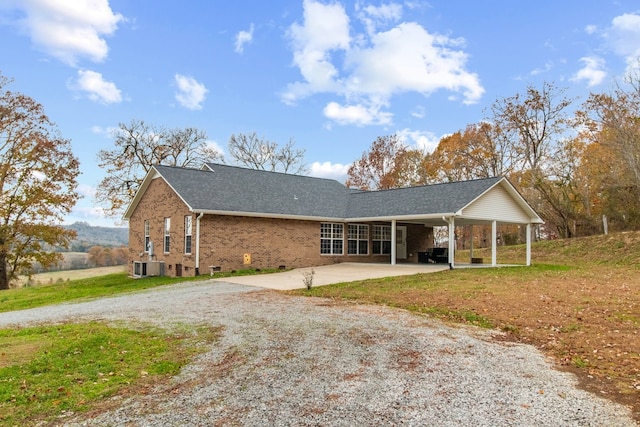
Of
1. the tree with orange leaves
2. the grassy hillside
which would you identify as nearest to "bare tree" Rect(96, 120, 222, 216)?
the tree with orange leaves

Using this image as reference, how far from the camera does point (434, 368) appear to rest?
6.05 metres

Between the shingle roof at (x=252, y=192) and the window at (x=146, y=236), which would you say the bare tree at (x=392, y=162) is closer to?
the shingle roof at (x=252, y=192)

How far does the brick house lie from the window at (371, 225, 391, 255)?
57 millimetres

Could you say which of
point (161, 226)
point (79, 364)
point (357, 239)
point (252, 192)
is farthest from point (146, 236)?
point (79, 364)

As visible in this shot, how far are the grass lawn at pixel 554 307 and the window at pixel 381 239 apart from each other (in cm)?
715

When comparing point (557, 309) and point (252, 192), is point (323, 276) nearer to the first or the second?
point (252, 192)

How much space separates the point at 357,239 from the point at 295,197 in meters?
4.20

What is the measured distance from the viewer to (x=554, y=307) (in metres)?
10.5

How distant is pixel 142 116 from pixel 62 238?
39.7ft

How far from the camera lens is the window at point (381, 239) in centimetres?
2572

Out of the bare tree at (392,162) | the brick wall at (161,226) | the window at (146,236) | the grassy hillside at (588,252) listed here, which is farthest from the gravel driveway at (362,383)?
the bare tree at (392,162)

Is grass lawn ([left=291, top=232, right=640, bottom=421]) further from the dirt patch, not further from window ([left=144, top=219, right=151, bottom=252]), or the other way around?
window ([left=144, top=219, right=151, bottom=252])

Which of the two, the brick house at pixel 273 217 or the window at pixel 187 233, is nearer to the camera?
the brick house at pixel 273 217

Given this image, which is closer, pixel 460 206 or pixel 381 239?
pixel 460 206
